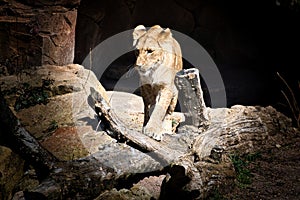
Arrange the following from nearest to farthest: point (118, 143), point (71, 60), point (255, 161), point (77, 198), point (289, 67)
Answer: point (77, 198) < point (118, 143) < point (255, 161) < point (289, 67) < point (71, 60)

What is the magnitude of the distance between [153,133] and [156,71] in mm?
942

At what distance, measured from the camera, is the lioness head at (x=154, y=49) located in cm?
543

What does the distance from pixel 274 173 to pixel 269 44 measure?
444 cm

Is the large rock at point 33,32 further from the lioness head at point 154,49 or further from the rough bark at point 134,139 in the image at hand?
the rough bark at point 134,139

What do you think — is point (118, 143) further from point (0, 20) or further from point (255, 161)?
point (0, 20)

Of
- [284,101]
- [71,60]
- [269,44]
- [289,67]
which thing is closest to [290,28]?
[289,67]

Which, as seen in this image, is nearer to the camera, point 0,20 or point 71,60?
point 0,20

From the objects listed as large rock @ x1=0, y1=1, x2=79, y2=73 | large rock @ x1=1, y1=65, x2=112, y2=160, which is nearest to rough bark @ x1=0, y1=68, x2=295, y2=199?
large rock @ x1=1, y1=65, x2=112, y2=160

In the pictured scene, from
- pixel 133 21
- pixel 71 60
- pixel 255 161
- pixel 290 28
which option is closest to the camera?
pixel 255 161

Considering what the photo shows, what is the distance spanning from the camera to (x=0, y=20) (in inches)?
265

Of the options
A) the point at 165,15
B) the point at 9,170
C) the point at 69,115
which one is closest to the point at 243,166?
the point at 69,115

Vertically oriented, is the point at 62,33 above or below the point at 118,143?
above

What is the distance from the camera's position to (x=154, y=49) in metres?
5.49

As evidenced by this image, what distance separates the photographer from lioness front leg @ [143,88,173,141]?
17.5 ft
